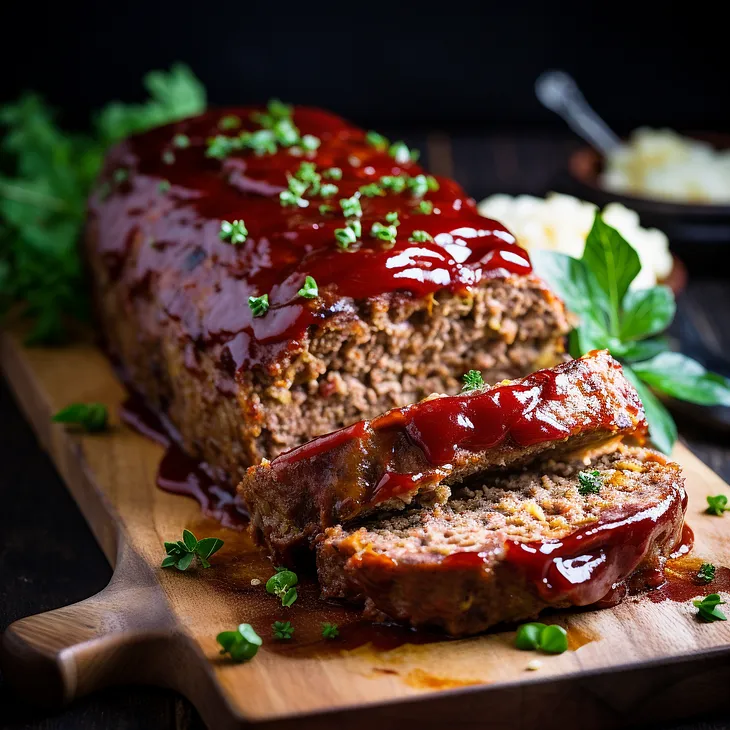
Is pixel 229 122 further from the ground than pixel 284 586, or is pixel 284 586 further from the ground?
pixel 229 122

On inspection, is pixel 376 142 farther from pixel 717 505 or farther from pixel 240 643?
pixel 240 643

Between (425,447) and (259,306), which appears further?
(259,306)

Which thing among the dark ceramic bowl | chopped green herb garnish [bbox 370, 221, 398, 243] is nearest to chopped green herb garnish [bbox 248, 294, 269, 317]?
chopped green herb garnish [bbox 370, 221, 398, 243]

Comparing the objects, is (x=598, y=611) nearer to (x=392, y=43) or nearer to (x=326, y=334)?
(x=326, y=334)

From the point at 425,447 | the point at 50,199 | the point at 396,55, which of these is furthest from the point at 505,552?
the point at 396,55

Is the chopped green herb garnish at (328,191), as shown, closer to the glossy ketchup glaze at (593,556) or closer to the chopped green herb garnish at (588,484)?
the chopped green herb garnish at (588,484)

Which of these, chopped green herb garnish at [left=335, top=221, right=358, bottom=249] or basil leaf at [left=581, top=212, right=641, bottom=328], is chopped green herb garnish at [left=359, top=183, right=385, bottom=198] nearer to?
chopped green herb garnish at [left=335, top=221, right=358, bottom=249]
